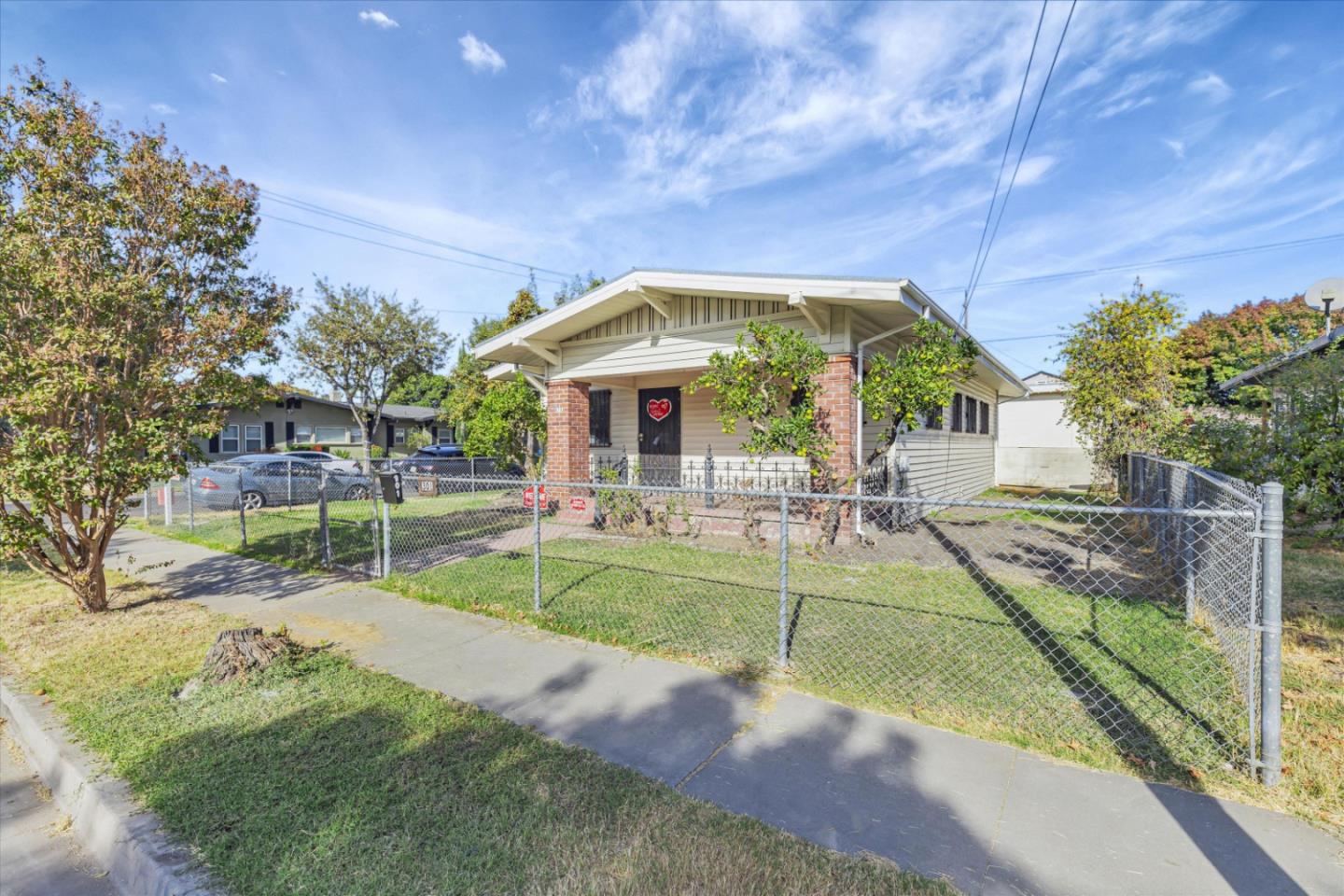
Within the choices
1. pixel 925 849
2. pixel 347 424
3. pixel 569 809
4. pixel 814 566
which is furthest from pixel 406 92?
pixel 347 424

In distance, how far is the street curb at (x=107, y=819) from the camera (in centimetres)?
230

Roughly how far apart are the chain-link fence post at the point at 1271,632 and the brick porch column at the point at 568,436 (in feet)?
29.8

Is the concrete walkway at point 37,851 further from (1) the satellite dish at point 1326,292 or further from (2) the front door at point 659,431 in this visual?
(1) the satellite dish at point 1326,292

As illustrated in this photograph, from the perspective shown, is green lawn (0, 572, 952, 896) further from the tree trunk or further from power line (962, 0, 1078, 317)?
power line (962, 0, 1078, 317)

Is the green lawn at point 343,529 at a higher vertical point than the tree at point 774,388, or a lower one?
lower

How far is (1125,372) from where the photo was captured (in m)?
11.4

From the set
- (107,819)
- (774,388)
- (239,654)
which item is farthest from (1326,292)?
(107,819)

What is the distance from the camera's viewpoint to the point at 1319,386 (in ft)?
13.8

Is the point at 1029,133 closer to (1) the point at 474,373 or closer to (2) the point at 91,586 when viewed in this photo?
(2) the point at 91,586

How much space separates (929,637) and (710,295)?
19.1ft

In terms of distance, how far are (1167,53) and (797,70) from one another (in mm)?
6286

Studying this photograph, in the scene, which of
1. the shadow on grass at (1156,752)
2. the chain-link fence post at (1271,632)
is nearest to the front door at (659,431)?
the shadow on grass at (1156,752)

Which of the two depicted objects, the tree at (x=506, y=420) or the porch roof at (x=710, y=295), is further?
the tree at (x=506, y=420)

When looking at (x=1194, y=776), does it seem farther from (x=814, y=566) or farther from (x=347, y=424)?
(x=347, y=424)
